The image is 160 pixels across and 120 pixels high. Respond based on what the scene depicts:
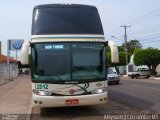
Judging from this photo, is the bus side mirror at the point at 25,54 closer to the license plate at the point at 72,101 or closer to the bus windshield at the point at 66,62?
the bus windshield at the point at 66,62

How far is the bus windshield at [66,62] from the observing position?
42.9 ft

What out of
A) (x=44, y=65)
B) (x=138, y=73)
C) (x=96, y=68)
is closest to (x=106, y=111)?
(x=96, y=68)

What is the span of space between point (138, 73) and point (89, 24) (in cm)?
4563

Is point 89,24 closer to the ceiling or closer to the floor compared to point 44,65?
closer to the ceiling

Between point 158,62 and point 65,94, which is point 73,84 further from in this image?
point 158,62

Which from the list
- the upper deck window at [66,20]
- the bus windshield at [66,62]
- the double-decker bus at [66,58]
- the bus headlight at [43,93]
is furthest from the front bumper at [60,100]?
the upper deck window at [66,20]

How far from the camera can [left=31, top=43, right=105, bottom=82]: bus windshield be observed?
13.1 m

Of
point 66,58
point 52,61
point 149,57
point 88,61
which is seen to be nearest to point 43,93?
point 52,61

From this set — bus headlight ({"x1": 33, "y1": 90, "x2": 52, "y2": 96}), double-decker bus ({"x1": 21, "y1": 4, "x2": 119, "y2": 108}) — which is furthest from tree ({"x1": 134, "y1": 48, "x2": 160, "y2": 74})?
bus headlight ({"x1": 33, "y1": 90, "x2": 52, "y2": 96})

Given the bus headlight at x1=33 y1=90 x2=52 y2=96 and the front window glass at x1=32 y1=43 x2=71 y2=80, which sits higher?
the front window glass at x1=32 y1=43 x2=71 y2=80

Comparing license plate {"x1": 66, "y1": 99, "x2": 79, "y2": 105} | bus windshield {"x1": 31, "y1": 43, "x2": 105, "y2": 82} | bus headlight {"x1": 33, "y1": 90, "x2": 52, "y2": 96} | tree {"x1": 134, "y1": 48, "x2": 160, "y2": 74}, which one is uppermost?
tree {"x1": 134, "y1": 48, "x2": 160, "y2": 74}

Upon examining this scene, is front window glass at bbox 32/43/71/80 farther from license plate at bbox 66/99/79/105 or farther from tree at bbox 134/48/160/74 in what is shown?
tree at bbox 134/48/160/74

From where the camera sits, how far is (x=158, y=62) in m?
60.8

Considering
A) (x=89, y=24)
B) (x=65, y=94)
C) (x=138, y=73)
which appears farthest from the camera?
(x=138, y=73)
